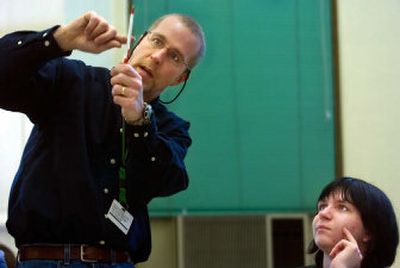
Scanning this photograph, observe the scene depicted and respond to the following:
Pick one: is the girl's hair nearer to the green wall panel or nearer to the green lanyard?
the green lanyard

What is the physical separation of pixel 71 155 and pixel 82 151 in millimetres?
27

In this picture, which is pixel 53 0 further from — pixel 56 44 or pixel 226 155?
pixel 56 44

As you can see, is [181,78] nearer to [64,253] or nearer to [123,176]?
[123,176]

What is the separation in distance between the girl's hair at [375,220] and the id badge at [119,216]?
650 millimetres

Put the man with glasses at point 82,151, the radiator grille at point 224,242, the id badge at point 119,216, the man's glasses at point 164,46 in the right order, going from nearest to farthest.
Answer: the man with glasses at point 82,151 → the id badge at point 119,216 → the man's glasses at point 164,46 → the radiator grille at point 224,242

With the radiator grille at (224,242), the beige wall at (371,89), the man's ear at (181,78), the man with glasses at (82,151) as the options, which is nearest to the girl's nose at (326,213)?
the man with glasses at (82,151)

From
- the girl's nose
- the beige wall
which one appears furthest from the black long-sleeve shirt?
the beige wall

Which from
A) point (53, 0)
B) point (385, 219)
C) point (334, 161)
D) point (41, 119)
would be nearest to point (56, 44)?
point (41, 119)

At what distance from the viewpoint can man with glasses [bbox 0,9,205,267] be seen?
107 centimetres

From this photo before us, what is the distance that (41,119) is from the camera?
1.21 meters

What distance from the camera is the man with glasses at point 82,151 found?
3.51 ft

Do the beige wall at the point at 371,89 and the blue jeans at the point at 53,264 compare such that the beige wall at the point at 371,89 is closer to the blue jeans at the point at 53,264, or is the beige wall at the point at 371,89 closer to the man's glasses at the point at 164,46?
the man's glasses at the point at 164,46

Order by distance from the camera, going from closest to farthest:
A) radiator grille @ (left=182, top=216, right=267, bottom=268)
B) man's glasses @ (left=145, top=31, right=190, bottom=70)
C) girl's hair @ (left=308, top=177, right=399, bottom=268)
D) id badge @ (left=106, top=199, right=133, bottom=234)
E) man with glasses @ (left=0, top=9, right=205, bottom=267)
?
man with glasses @ (left=0, top=9, right=205, bottom=267) < id badge @ (left=106, top=199, right=133, bottom=234) < man's glasses @ (left=145, top=31, right=190, bottom=70) < girl's hair @ (left=308, top=177, right=399, bottom=268) < radiator grille @ (left=182, top=216, right=267, bottom=268)

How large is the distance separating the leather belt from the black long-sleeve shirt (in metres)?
0.01
